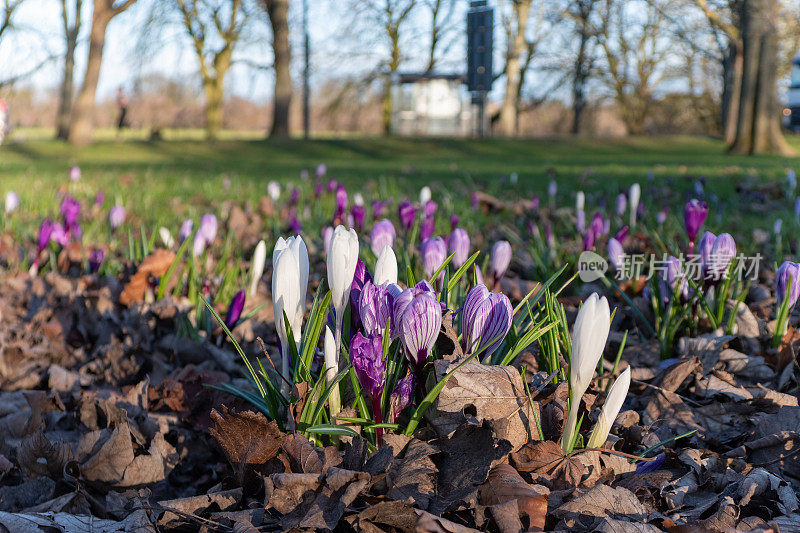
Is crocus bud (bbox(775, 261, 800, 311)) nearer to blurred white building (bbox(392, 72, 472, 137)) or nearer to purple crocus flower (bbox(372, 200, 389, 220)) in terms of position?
purple crocus flower (bbox(372, 200, 389, 220))

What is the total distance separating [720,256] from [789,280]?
0.65ft

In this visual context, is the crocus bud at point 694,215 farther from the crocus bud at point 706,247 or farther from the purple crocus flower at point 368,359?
the purple crocus flower at point 368,359

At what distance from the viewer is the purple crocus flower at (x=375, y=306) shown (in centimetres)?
131

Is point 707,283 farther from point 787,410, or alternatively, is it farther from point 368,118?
point 368,118

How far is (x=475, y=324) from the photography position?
1.40 m

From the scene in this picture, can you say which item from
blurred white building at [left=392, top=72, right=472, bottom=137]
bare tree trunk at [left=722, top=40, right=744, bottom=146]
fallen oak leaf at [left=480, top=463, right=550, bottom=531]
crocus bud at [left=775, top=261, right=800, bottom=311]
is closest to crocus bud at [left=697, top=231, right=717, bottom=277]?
crocus bud at [left=775, top=261, right=800, bottom=311]

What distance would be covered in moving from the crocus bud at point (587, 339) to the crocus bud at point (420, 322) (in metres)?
0.25

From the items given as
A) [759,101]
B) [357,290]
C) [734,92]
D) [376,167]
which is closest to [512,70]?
[734,92]

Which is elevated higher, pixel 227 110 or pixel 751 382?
pixel 227 110

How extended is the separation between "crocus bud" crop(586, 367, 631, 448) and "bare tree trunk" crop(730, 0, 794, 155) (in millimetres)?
14194

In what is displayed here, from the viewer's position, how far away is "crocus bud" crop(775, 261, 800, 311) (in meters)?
1.92

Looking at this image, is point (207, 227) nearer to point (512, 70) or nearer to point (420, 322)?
point (420, 322)

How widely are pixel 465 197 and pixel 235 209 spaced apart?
2.15 m

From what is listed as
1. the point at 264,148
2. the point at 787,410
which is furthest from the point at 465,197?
the point at 264,148
